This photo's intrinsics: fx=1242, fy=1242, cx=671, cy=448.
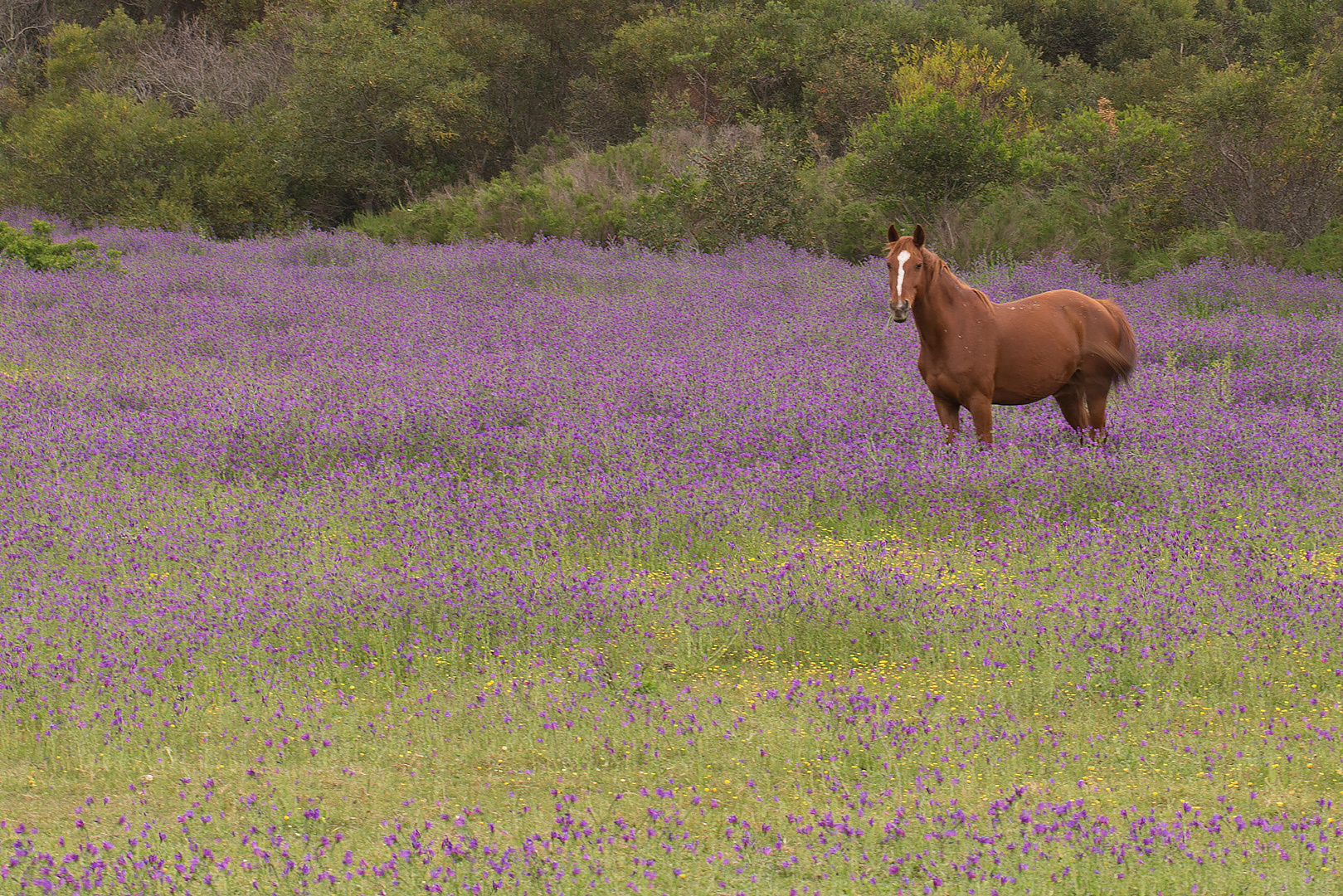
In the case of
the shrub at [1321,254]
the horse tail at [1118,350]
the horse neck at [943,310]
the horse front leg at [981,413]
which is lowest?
the shrub at [1321,254]

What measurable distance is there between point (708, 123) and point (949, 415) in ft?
62.2

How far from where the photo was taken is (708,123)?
25141 mm

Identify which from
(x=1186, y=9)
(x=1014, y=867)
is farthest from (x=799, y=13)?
(x=1014, y=867)

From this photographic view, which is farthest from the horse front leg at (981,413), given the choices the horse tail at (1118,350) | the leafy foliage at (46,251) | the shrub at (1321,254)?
the leafy foliage at (46,251)

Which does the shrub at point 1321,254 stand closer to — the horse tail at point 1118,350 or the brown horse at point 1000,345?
the horse tail at point 1118,350

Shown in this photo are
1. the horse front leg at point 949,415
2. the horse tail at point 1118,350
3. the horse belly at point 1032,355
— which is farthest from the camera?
the horse tail at point 1118,350

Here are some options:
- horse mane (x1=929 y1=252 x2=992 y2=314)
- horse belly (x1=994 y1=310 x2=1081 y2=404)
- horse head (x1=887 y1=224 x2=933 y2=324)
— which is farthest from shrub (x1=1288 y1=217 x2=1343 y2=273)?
horse head (x1=887 y1=224 x2=933 y2=324)

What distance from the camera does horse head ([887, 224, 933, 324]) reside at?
648 cm

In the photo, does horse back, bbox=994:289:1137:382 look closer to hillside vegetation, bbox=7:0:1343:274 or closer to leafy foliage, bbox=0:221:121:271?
hillside vegetation, bbox=7:0:1343:274

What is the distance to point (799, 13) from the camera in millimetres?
25688

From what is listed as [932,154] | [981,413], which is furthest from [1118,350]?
[932,154]

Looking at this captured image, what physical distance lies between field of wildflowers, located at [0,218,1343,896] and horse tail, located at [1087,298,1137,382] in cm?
45

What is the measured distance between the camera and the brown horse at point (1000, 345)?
704 centimetres

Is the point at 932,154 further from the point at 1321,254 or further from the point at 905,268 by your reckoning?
the point at 905,268
